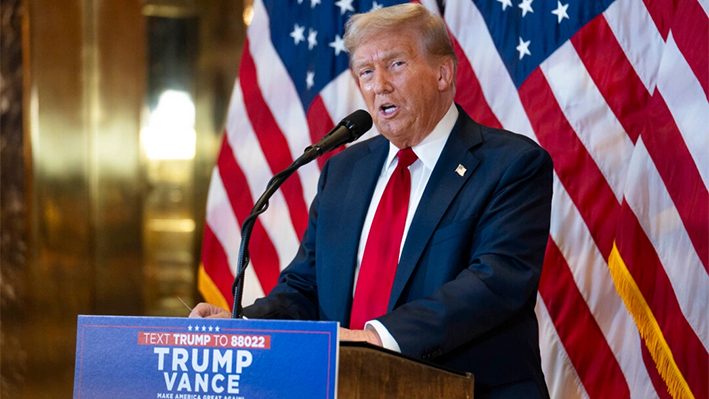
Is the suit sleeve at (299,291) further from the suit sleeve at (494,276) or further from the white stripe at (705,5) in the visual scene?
the white stripe at (705,5)

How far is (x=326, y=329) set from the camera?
116 centimetres

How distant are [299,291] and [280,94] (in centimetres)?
153

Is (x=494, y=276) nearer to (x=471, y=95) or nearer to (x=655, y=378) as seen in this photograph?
(x=655, y=378)

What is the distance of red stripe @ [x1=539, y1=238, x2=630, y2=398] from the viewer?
2.56m

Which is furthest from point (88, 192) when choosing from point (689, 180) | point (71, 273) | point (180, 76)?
point (689, 180)

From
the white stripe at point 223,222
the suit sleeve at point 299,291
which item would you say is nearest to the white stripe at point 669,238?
the suit sleeve at point 299,291

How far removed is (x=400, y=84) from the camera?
203 cm

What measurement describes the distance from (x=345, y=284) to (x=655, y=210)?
110cm

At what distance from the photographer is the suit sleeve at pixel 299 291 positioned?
1931 mm

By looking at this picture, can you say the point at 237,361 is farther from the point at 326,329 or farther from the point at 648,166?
the point at 648,166

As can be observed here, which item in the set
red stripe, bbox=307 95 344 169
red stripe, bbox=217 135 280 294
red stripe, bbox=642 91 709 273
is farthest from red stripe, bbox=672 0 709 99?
red stripe, bbox=217 135 280 294

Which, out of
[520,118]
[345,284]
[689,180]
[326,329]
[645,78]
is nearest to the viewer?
[326,329]

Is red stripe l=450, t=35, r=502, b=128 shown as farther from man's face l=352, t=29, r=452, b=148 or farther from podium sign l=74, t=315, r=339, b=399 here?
podium sign l=74, t=315, r=339, b=399

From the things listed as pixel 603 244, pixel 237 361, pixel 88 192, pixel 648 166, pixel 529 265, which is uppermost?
pixel 88 192
